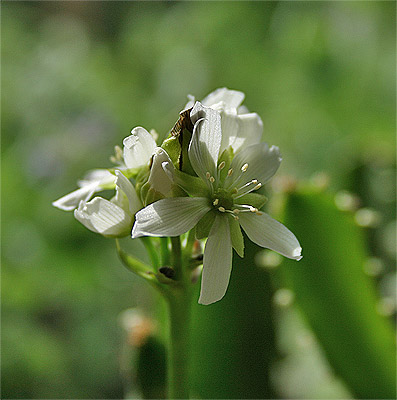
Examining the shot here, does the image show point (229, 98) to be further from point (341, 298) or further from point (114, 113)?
point (114, 113)

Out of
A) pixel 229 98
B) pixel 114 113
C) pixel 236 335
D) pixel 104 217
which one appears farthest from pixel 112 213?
pixel 114 113

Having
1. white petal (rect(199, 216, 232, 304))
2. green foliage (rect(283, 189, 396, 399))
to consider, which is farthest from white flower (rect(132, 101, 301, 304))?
green foliage (rect(283, 189, 396, 399))

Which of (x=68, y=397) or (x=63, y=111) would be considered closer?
(x=68, y=397)

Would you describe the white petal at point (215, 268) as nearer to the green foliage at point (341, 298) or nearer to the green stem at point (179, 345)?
the green stem at point (179, 345)

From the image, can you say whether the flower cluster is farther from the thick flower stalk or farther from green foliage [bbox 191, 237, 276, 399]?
green foliage [bbox 191, 237, 276, 399]

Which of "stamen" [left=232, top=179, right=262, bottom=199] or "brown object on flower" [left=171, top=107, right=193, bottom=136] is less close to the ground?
"brown object on flower" [left=171, top=107, right=193, bottom=136]

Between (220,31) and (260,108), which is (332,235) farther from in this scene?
(220,31)

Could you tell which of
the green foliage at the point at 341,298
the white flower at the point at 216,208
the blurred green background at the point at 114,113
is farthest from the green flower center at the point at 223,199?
the blurred green background at the point at 114,113

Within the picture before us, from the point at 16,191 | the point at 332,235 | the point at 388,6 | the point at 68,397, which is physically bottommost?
the point at 68,397

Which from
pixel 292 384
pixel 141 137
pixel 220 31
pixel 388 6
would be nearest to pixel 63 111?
pixel 220 31
